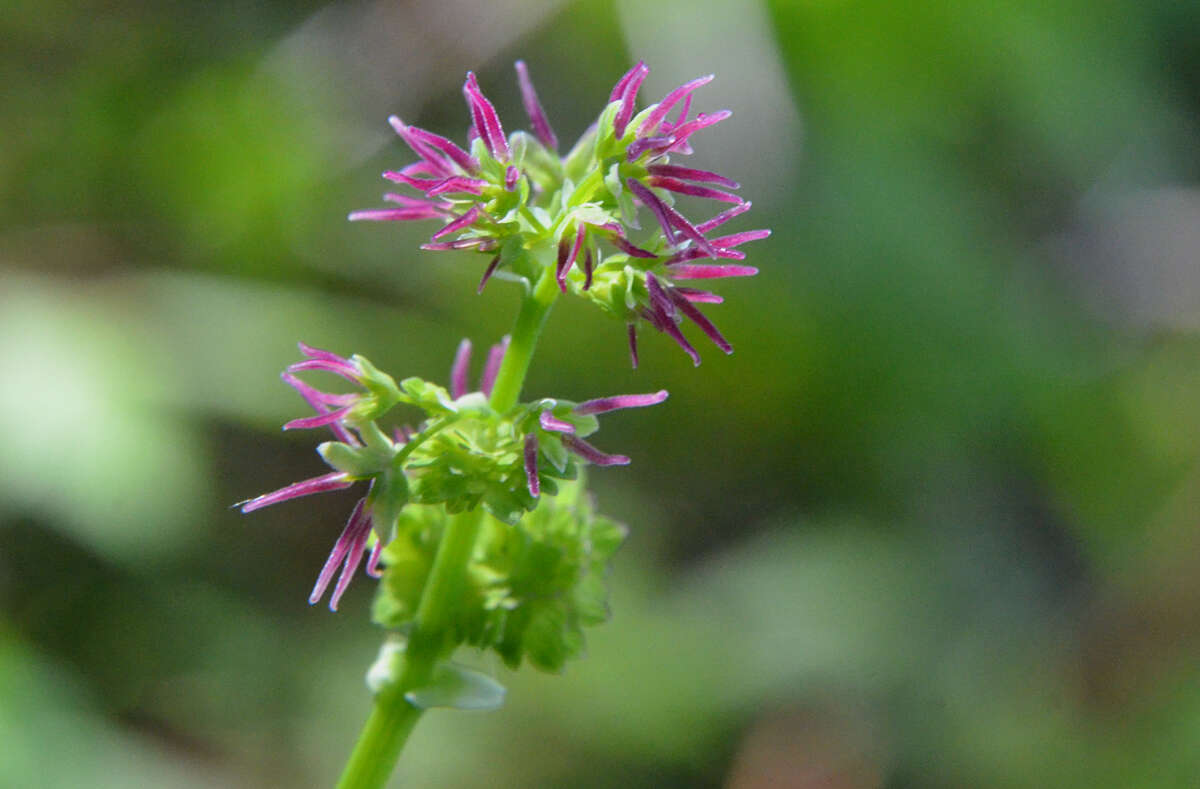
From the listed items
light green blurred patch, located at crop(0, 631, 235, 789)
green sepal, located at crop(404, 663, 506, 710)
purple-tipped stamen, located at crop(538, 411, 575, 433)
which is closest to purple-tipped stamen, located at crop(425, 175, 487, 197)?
purple-tipped stamen, located at crop(538, 411, 575, 433)

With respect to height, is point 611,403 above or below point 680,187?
below

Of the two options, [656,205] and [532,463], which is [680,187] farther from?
[532,463]

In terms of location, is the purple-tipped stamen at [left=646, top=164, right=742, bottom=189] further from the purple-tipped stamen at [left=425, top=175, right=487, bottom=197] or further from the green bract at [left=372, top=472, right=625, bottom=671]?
the green bract at [left=372, top=472, right=625, bottom=671]

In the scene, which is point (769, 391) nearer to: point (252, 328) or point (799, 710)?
point (799, 710)

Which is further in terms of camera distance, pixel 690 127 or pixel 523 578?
pixel 523 578

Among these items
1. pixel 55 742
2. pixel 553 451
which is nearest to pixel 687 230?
pixel 553 451

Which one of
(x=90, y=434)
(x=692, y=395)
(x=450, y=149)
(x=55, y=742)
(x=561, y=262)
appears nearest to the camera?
(x=561, y=262)

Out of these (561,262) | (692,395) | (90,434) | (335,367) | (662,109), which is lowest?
(335,367)
